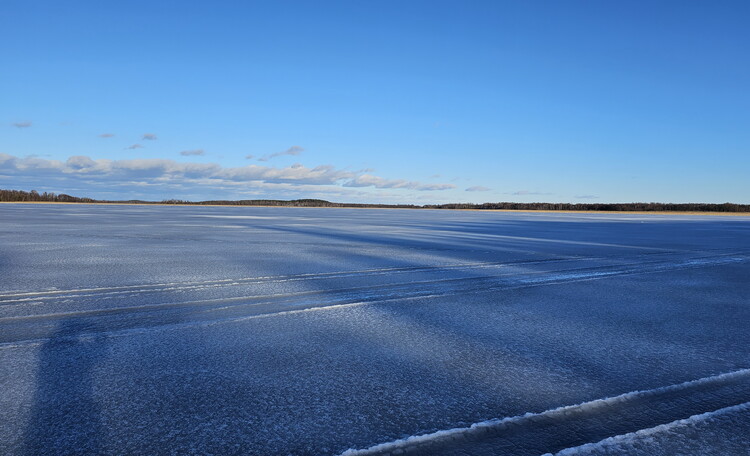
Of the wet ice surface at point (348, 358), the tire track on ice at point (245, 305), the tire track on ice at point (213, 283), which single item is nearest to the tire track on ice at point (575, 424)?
the wet ice surface at point (348, 358)

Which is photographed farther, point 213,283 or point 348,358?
point 213,283

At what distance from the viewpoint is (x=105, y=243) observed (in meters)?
8.90

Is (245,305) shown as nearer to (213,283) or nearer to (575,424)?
(213,283)

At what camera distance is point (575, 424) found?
1.87 metres

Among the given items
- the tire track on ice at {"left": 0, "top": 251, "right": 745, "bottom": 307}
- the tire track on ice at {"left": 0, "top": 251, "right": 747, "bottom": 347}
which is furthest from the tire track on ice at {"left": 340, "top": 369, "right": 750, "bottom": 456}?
the tire track on ice at {"left": 0, "top": 251, "right": 745, "bottom": 307}

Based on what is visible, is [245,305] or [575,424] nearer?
[575,424]

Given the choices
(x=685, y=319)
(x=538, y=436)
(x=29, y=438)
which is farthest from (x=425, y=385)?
(x=685, y=319)

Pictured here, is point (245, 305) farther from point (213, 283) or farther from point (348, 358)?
point (348, 358)

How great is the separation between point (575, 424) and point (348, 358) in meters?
1.19

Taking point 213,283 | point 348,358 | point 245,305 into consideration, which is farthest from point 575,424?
point 213,283

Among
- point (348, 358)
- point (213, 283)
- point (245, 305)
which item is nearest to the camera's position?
A: point (348, 358)

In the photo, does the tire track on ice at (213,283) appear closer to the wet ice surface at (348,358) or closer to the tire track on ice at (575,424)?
the wet ice surface at (348,358)

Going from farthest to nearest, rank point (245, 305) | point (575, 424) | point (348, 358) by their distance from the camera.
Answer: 1. point (245, 305)
2. point (348, 358)
3. point (575, 424)

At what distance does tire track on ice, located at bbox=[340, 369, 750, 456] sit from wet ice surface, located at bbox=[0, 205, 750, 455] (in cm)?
1
